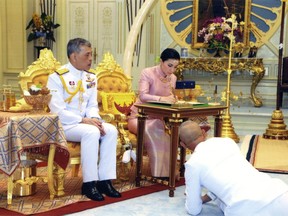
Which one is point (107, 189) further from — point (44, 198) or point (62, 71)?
point (62, 71)

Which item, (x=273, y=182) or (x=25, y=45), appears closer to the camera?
(x=273, y=182)

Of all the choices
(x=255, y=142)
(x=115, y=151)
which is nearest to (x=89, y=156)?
(x=115, y=151)

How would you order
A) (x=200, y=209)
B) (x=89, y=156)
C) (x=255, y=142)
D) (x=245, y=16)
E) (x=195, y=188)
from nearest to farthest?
1. (x=195, y=188)
2. (x=200, y=209)
3. (x=89, y=156)
4. (x=255, y=142)
5. (x=245, y=16)

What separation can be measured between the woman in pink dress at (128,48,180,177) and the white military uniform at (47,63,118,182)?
495 mm

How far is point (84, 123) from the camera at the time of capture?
3.69m

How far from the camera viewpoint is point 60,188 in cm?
356

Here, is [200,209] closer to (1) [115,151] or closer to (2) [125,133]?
(1) [115,151]

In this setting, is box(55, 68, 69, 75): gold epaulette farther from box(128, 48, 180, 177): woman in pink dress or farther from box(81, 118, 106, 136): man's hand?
box(128, 48, 180, 177): woman in pink dress

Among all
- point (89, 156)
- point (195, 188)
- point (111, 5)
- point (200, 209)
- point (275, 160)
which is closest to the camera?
point (195, 188)

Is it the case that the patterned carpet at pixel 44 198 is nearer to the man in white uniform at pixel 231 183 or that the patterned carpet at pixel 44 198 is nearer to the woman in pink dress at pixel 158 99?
the woman in pink dress at pixel 158 99

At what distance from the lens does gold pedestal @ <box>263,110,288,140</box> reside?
260 inches

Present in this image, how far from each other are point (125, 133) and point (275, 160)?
2044 mm

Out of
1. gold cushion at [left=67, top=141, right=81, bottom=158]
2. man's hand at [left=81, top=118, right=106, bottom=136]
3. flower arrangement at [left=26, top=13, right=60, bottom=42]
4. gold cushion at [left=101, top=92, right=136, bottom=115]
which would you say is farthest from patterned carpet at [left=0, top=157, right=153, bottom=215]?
flower arrangement at [left=26, top=13, right=60, bottom=42]

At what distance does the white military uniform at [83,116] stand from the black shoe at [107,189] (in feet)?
0.22
